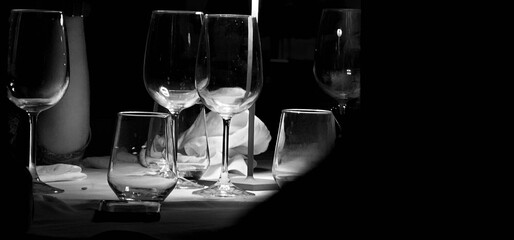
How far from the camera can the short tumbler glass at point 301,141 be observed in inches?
54.3

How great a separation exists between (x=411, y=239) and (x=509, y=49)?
39 cm

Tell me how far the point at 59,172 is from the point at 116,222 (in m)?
0.48

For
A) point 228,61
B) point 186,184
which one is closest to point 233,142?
point 186,184

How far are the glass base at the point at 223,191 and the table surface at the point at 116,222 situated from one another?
2 centimetres

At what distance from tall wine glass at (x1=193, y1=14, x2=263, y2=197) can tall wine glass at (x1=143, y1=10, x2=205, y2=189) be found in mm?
98

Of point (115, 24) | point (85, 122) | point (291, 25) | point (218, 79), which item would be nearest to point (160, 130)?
point (218, 79)

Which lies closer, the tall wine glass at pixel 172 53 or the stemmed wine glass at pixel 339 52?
the tall wine glass at pixel 172 53

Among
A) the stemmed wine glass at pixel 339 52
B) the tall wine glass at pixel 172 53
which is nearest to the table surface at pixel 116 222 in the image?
the tall wine glass at pixel 172 53

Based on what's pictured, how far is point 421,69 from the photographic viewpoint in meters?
1.13

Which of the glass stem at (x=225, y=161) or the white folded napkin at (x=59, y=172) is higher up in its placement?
the glass stem at (x=225, y=161)

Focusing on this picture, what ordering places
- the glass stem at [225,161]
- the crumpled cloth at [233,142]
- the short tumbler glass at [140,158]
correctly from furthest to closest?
the crumpled cloth at [233,142] → the glass stem at [225,161] → the short tumbler glass at [140,158]

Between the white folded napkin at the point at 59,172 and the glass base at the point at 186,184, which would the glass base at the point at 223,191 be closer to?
the glass base at the point at 186,184

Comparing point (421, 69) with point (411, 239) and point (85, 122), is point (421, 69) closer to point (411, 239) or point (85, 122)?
point (411, 239)

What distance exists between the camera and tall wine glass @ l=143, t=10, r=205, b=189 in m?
1.56
